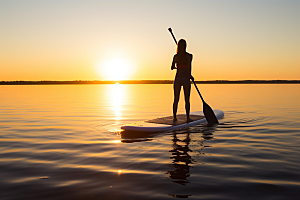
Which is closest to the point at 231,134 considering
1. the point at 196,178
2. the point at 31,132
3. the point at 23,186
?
the point at 196,178

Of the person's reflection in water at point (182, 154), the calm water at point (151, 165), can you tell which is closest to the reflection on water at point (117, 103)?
the person's reflection in water at point (182, 154)

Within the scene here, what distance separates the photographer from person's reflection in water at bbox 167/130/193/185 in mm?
4129

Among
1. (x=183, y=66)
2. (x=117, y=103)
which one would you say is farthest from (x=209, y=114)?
(x=117, y=103)

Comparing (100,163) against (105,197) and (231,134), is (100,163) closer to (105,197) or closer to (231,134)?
(105,197)

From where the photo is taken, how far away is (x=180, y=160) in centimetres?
508

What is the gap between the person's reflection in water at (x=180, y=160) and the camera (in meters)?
4.13

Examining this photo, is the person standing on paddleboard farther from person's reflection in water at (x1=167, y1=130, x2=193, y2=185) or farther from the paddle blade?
person's reflection in water at (x1=167, y1=130, x2=193, y2=185)

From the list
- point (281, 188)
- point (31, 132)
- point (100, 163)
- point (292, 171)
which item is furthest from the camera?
point (31, 132)

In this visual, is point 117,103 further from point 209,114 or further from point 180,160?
point 180,160

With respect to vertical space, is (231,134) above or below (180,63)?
below

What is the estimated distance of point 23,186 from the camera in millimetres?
3801

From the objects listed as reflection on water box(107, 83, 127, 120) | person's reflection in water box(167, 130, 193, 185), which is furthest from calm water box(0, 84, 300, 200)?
reflection on water box(107, 83, 127, 120)

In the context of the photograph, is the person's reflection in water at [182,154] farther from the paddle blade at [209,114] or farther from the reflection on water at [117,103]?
the reflection on water at [117,103]

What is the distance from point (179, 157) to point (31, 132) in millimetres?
5608
